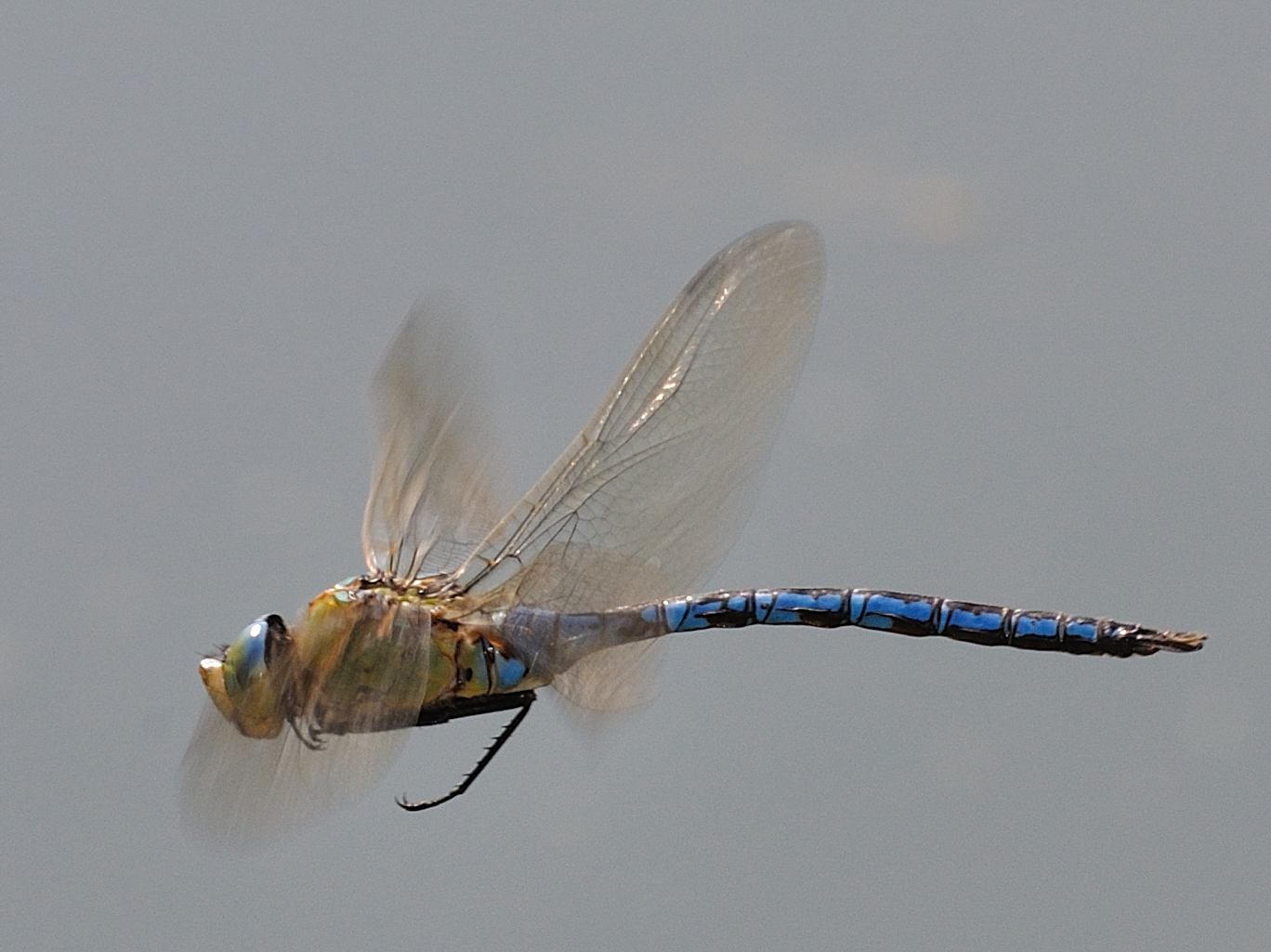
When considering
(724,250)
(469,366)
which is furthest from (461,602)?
(724,250)

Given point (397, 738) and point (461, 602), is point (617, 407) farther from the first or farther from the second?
point (397, 738)

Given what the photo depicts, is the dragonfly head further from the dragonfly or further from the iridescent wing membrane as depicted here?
the iridescent wing membrane

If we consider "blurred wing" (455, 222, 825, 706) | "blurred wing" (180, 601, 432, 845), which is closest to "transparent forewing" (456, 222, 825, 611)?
"blurred wing" (455, 222, 825, 706)

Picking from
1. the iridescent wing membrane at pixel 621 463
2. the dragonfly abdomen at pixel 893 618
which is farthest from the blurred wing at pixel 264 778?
the dragonfly abdomen at pixel 893 618

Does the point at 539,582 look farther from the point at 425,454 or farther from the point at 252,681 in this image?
the point at 252,681

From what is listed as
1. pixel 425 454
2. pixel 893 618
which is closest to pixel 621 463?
pixel 425 454
